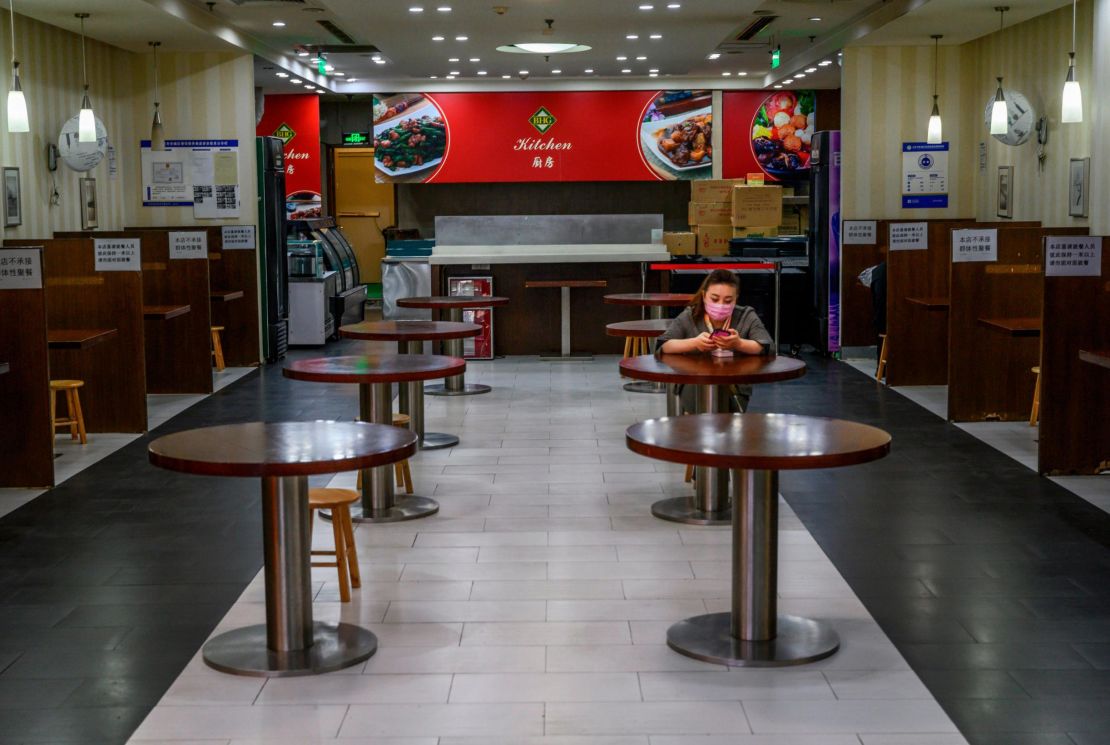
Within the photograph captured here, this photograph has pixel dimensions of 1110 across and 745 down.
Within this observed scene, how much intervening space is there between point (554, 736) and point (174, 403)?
749 centimetres

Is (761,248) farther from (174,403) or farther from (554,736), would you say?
(554,736)

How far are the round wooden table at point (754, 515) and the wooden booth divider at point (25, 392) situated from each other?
4161mm

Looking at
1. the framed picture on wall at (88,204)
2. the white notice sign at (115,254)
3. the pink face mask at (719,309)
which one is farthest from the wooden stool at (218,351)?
the pink face mask at (719,309)

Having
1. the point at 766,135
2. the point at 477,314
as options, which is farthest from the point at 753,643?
the point at 766,135

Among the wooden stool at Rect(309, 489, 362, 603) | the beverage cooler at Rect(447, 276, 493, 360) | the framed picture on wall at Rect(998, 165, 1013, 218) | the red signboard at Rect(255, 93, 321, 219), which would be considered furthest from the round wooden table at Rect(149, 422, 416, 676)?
the red signboard at Rect(255, 93, 321, 219)

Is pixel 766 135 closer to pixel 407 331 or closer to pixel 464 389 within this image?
pixel 464 389

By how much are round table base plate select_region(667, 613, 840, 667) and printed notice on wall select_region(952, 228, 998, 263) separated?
4965 millimetres

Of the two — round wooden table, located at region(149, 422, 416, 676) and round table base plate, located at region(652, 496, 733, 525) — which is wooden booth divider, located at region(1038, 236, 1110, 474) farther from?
round wooden table, located at region(149, 422, 416, 676)

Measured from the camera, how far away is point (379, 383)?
21.2 ft

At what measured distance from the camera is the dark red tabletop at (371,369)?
6270mm

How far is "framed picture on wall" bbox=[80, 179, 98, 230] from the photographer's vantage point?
456 inches

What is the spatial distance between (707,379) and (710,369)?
18cm

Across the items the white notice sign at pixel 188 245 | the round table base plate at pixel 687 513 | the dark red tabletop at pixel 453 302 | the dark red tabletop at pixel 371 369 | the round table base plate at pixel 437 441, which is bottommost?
the round table base plate at pixel 687 513

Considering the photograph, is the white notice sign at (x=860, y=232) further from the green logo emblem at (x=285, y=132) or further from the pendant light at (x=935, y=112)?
the green logo emblem at (x=285, y=132)
